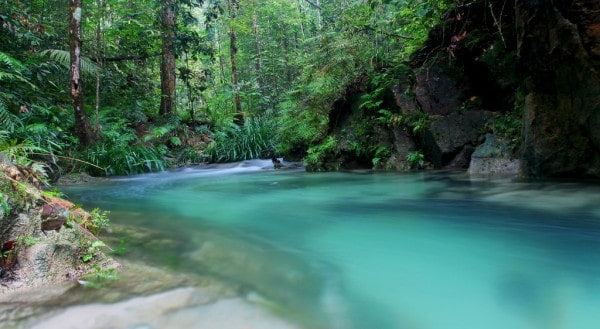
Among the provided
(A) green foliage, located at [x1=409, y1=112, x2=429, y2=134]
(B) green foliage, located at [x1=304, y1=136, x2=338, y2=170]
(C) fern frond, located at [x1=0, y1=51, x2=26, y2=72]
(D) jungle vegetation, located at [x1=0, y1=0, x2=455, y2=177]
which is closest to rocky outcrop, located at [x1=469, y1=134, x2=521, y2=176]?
(A) green foliage, located at [x1=409, y1=112, x2=429, y2=134]

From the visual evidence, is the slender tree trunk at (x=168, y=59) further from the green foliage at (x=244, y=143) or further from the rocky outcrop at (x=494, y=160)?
the rocky outcrop at (x=494, y=160)

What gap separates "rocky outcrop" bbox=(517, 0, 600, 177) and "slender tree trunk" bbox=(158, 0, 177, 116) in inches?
317

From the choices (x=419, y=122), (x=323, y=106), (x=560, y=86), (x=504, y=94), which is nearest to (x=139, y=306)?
(x=560, y=86)

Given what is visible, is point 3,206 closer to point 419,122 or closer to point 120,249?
point 120,249

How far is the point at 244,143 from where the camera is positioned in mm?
12414

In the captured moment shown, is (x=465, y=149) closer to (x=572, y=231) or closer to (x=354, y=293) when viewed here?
(x=572, y=231)

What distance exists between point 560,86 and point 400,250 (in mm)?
3660

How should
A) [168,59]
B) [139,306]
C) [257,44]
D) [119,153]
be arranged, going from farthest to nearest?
1. [257,44]
2. [168,59]
3. [119,153]
4. [139,306]

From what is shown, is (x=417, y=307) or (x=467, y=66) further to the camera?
(x=467, y=66)

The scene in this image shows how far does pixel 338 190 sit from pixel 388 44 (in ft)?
17.0

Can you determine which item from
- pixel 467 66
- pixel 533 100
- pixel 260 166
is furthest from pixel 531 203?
pixel 260 166

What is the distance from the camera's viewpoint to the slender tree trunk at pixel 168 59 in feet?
35.9

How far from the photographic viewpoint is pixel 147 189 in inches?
276

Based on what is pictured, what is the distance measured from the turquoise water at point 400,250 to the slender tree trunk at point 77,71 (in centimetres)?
374
